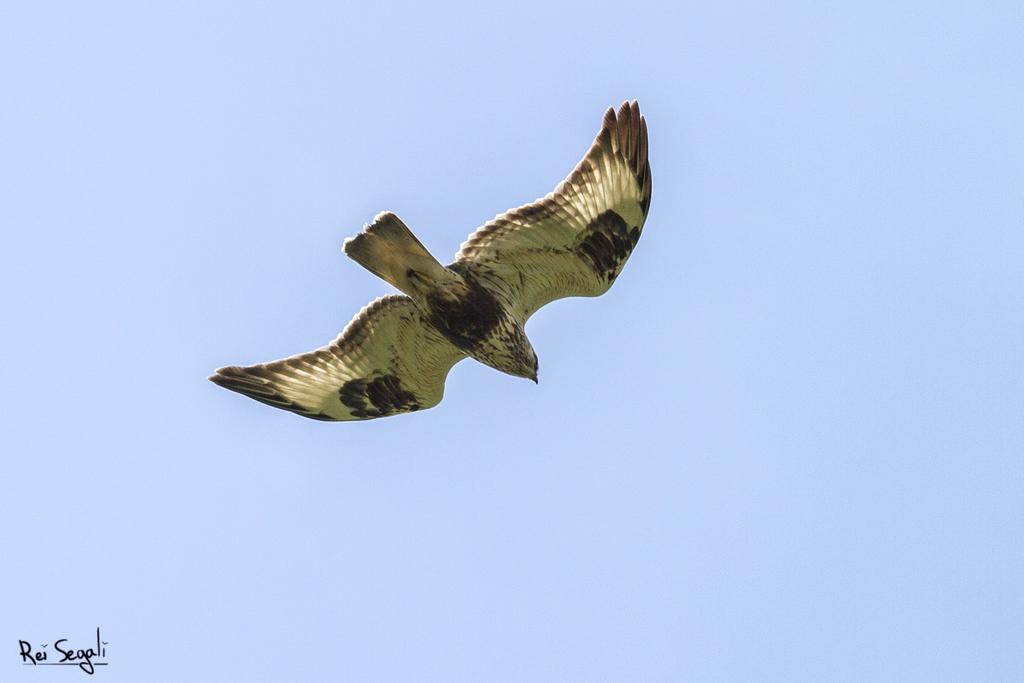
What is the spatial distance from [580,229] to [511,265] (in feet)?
2.32

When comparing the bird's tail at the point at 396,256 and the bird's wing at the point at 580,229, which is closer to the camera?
the bird's tail at the point at 396,256

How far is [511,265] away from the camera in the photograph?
44.0 ft

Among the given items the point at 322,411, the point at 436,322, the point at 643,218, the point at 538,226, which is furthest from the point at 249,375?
the point at 643,218

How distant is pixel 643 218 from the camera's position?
44.3ft

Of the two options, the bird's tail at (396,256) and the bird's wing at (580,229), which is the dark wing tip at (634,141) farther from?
the bird's tail at (396,256)

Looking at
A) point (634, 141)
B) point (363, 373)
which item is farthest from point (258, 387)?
point (634, 141)

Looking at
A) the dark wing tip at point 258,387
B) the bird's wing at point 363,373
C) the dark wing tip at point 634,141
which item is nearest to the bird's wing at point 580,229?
the dark wing tip at point 634,141

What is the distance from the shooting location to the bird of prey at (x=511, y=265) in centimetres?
1320

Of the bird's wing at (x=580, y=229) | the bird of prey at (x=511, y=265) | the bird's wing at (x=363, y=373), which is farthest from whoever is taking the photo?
the bird's wing at (x=363, y=373)

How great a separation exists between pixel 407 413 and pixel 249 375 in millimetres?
1577

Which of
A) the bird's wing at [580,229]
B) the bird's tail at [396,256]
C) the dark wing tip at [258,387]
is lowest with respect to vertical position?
the dark wing tip at [258,387]

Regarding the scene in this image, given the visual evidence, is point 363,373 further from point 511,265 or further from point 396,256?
point 511,265

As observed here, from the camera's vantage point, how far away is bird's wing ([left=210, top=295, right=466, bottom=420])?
1391 centimetres

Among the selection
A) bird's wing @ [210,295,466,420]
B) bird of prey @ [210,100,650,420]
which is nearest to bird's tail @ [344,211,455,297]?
bird of prey @ [210,100,650,420]
